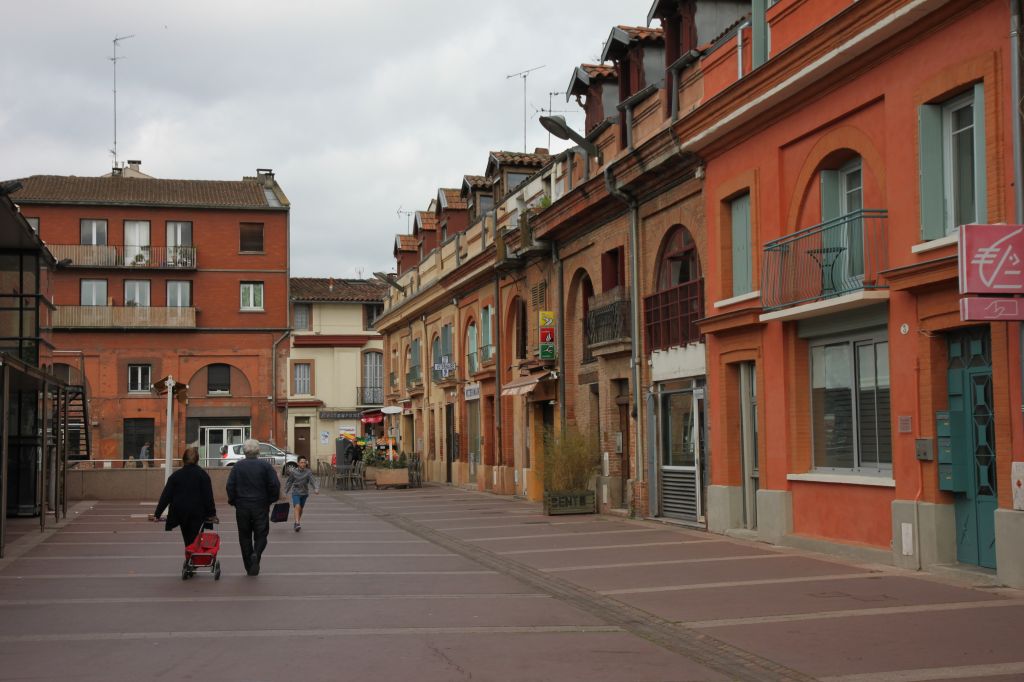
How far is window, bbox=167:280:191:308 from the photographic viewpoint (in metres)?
59.6

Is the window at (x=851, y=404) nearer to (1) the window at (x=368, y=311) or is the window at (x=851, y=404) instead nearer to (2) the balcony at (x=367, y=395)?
(2) the balcony at (x=367, y=395)

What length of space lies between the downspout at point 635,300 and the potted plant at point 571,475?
196 cm

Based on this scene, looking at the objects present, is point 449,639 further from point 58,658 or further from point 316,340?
point 316,340

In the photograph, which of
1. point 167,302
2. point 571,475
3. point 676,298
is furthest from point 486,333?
point 167,302

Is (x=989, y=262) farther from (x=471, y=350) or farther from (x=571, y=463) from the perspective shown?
(x=471, y=350)

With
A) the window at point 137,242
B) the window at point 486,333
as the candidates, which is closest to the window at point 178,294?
the window at point 137,242

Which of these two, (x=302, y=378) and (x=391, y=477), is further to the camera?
(x=302, y=378)

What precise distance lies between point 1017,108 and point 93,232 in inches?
2106

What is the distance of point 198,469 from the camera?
15430mm

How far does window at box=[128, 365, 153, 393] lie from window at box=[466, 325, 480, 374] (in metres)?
25.2

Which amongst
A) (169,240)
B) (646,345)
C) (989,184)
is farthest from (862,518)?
(169,240)

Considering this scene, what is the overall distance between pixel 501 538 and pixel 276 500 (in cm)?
567

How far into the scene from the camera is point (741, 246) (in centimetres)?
1950

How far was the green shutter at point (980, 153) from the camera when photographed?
1305cm
